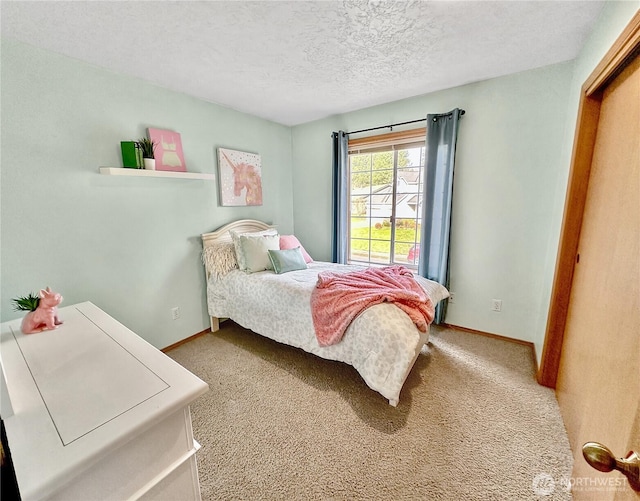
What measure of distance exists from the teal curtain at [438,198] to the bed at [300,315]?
1.18 ft

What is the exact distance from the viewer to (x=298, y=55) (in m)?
1.92

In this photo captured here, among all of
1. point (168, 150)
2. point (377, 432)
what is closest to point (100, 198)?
point (168, 150)

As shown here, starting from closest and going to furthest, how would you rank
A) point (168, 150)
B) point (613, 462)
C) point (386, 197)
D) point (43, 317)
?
1. point (613, 462)
2. point (43, 317)
3. point (168, 150)
4. point (386, 197)

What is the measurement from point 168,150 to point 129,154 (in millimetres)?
362

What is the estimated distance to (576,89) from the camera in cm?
187

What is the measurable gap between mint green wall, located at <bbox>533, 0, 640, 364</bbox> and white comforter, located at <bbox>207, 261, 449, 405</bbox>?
795 mm

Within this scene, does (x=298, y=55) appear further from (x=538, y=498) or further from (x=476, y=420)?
(x=538, y=498)

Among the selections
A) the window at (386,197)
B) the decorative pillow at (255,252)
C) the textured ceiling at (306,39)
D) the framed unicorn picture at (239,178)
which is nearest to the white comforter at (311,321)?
the decorative pillow at (255,252)

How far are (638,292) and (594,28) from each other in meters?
1.84

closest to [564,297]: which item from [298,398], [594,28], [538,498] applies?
[538,498]

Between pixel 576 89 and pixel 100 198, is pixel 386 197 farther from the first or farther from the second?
pixel 100 198

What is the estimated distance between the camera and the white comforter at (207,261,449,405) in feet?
5.41

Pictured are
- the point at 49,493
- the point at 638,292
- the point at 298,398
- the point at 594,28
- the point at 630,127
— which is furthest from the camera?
the point at 298,398

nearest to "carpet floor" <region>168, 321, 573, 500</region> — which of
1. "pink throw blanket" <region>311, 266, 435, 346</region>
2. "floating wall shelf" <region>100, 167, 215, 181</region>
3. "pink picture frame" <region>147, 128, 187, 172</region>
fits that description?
"pink throw blanket" <region>311, 266, 435, 346</region>
